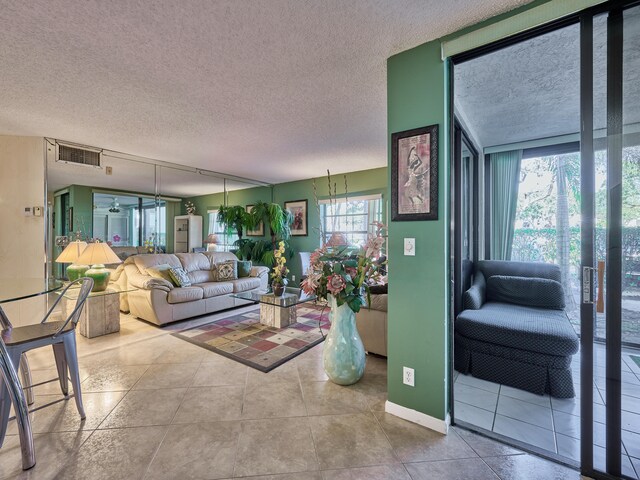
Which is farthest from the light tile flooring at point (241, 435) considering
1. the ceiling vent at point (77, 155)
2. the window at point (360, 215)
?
the window at point (360, 215)

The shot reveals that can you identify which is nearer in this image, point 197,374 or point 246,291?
point 197,374

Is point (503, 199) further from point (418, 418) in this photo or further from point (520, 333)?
point (418, 418)

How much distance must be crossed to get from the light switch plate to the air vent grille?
447cm

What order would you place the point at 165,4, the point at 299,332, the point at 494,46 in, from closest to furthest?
1. the point at 165,4
2. the point at 494,46
3. the point at 299,332

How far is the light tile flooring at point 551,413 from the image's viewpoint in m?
1.43

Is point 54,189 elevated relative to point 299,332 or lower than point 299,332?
elevated

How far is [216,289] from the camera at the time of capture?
447 cm

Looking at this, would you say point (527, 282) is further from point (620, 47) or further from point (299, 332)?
point (299, 332)

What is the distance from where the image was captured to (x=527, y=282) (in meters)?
2.96

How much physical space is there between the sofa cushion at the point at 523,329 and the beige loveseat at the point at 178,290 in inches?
135

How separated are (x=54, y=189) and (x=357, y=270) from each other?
14.3 feet

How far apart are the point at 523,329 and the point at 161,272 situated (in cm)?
433

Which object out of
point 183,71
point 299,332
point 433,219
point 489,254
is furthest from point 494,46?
point 299,332

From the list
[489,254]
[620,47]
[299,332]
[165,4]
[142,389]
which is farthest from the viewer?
[489,254]
